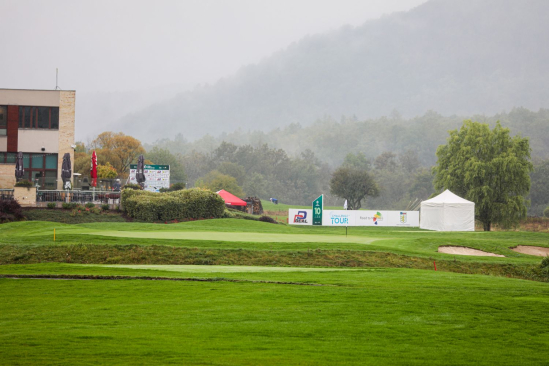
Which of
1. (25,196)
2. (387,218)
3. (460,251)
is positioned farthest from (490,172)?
(25,196)

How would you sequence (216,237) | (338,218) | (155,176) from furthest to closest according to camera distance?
(155,176) → (338,218) → (216,237)

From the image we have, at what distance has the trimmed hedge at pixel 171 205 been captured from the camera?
130 ft

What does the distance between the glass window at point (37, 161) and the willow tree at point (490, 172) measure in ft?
130

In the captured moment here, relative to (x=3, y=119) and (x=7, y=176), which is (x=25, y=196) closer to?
(x=7, y=176)

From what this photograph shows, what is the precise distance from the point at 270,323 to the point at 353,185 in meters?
78.0

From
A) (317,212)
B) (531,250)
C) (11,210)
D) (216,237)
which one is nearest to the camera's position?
(216,237)

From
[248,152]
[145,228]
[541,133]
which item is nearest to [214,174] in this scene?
[248,152]

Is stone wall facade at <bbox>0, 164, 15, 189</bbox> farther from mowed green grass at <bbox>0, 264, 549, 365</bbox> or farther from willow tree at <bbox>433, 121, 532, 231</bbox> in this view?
willow tree at <bbox>433, 121, 532, 231</bbox>

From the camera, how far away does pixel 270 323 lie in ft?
29.0

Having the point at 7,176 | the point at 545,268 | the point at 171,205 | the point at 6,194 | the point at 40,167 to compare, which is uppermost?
the point at 40,167

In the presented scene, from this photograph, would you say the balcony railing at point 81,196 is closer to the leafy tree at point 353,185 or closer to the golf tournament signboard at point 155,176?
the golf tournament signboard at point 155,176

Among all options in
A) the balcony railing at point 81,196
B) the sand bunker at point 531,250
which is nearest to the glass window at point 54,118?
the balcony railing at point 81,196

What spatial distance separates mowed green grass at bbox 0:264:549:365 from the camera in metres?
7.12

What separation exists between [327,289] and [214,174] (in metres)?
105
